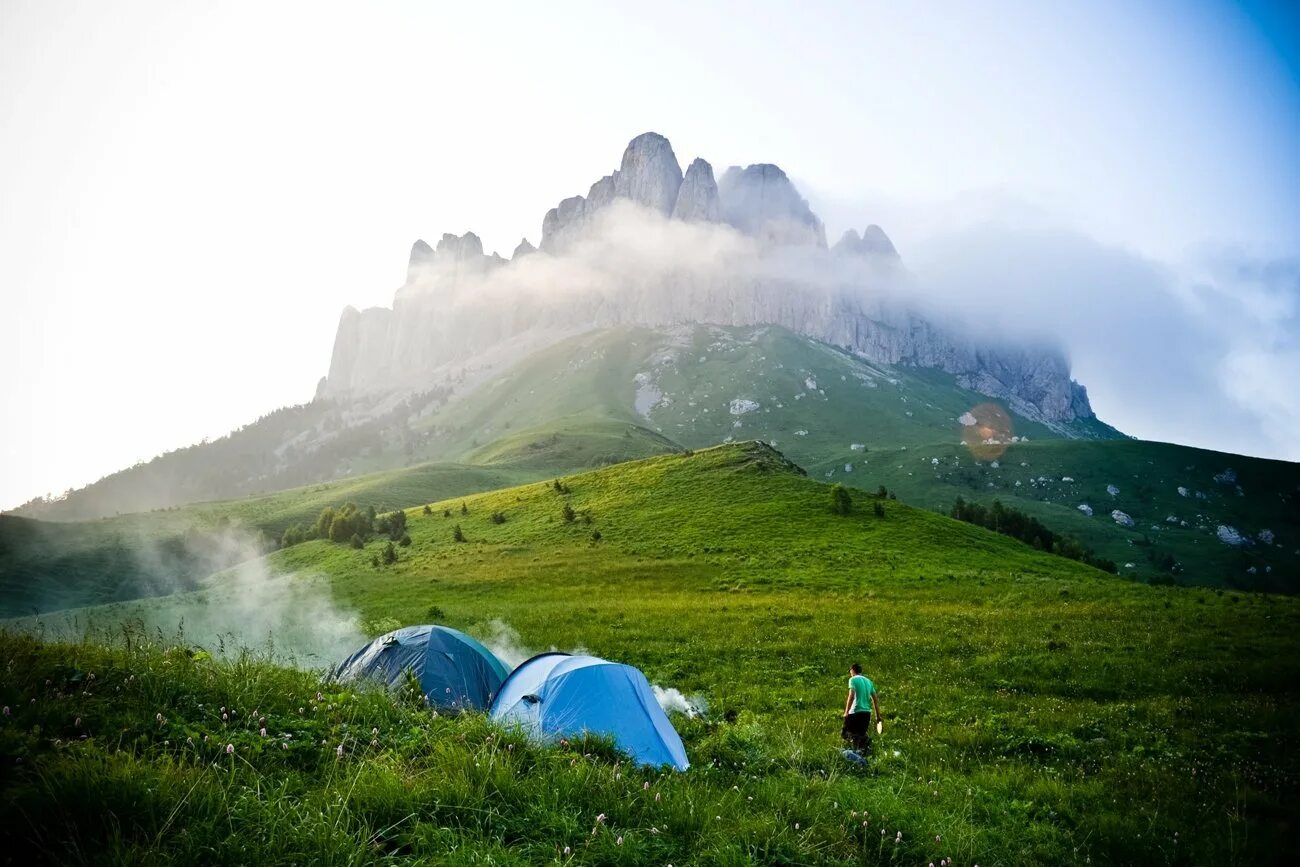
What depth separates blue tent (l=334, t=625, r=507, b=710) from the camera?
48.9 ft

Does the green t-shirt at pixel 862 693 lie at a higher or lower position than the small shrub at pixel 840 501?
lower

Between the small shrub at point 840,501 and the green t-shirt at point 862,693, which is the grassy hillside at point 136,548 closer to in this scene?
the small shrub at point 840,501

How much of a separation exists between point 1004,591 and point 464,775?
4202cm

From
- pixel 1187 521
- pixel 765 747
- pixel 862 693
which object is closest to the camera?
pixel 765 747

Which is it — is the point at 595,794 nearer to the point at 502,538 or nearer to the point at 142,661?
the point at 142,661

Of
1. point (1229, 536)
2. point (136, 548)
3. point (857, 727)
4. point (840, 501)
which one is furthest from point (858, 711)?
point (1229, 536)

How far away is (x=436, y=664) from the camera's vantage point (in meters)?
15.3

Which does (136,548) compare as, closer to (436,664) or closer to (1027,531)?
(436,664)

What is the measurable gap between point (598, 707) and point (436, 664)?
19.0 feet

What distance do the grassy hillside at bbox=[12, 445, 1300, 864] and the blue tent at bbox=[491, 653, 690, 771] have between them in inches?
31.5

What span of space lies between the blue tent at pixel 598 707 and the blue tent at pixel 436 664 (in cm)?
268

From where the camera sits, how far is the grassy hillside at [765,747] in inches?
213

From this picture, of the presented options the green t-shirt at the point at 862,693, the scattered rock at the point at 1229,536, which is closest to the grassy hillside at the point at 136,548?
the green t-shirt at the point at 862,693

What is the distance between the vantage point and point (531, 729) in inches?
372
